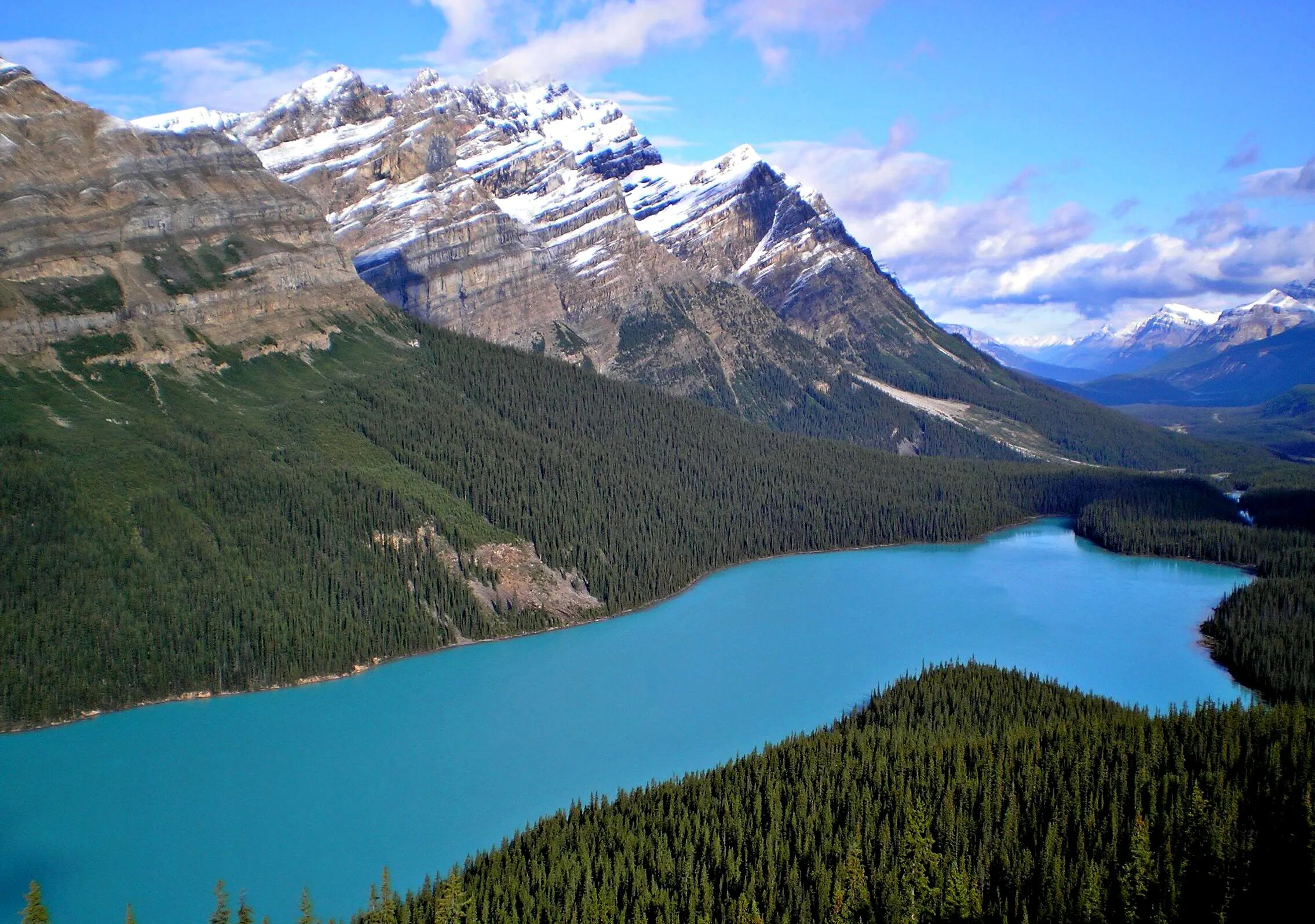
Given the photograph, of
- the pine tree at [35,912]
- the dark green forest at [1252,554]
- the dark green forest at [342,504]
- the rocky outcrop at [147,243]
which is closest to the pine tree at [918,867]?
the pine tree at [35,912]

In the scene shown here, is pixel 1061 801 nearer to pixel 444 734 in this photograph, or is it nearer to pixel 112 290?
pixel 444 734

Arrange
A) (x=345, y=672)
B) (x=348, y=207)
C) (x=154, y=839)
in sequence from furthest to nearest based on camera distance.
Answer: (x=348, y=207) → (x=345, y=672) → (x=154, y=839)

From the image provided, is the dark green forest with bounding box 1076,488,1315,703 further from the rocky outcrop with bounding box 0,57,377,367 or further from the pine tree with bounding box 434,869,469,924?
the rocky outcrop with bounding box 0,57,377,367

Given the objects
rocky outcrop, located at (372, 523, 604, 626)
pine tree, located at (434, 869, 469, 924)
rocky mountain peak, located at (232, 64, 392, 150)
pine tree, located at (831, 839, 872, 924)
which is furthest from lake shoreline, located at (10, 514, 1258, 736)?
rocky mountain peak, located at (232, 64, 392, 150)

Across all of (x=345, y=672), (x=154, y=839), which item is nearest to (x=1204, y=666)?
(x=345, y=672)

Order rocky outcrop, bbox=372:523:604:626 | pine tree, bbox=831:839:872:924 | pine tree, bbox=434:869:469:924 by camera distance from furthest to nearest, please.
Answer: rocky outcrop, bbox=372:523:604:626 → pine tree, bbox=831:839:872:924 → pine tree, bbox=434:869:469:924

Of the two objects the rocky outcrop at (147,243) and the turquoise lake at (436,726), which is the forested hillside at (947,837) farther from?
the rocky outcrop at (147,243)
